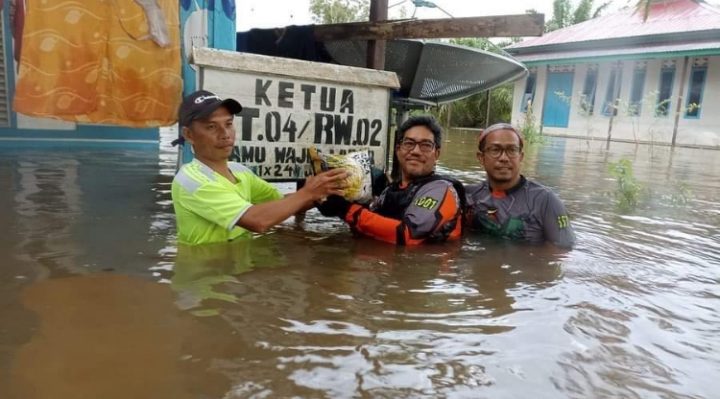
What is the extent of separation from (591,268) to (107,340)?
245cm

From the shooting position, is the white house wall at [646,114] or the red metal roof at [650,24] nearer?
the white house wall at [646,114]

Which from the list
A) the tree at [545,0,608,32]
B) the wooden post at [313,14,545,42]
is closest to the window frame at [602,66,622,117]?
the tree at [545,0,608,32]

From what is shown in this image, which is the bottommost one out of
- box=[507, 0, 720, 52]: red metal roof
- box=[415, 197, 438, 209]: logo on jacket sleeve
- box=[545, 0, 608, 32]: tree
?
box=[415, 197, 438, 209]: logo on jacket sleeve

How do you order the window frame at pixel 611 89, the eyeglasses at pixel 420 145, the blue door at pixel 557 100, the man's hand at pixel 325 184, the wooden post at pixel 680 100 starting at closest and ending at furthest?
the man's hand at pixel 325 184
the eyeglasses at pixel 420 145
the wooden post at pixel 680 100
the window frame at pixel 611 89
the blue door at pixel 557 100

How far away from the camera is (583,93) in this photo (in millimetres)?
20016

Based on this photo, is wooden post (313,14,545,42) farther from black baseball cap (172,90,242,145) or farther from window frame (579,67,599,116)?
window frame (579,67,599,116)

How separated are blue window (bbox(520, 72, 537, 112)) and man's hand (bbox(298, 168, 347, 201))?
20353mm

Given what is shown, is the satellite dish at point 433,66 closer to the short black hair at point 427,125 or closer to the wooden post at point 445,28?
the wooden post at point 445,28

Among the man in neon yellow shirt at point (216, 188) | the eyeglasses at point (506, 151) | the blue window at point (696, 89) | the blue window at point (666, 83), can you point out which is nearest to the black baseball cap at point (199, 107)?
the man in neon yellow shirt at point (216, 188)

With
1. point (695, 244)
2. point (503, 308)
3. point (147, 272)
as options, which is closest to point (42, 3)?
point (147, 272)

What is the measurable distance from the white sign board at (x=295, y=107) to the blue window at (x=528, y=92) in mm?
19434

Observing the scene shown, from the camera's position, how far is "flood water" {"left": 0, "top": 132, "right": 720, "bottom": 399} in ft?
5.43

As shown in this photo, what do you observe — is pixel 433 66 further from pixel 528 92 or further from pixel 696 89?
pixel 528 92

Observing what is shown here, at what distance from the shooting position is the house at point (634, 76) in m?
16.4
